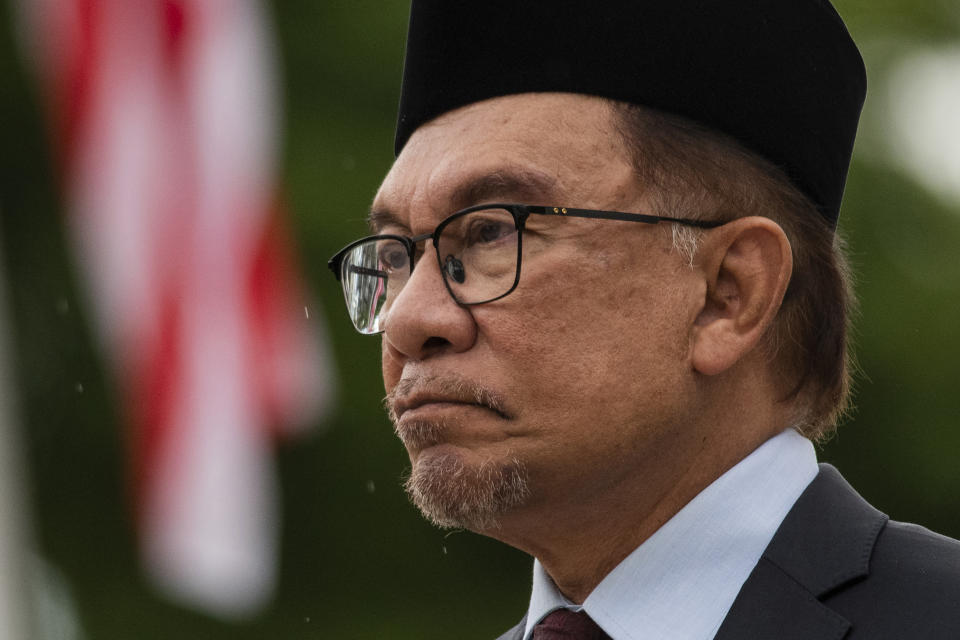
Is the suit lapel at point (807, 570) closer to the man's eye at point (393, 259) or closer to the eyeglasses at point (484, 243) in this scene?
the eyeglasses at point (484, 243)

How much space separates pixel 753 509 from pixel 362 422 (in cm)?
527

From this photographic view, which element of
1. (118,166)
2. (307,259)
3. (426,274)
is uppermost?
(426,274)

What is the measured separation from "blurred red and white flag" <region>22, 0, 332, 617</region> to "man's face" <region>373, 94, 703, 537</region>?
149 inches

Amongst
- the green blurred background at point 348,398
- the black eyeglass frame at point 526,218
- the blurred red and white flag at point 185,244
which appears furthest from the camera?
the green blurred background at point 348,398

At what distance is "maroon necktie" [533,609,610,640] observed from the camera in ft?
10.0

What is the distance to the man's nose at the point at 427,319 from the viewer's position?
301 cm

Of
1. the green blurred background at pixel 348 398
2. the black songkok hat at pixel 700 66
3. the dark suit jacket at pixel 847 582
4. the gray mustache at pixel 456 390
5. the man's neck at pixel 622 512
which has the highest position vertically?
the black songkok hat at pixel 700 66

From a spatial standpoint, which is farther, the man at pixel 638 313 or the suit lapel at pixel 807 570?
the man at pixel 638 313

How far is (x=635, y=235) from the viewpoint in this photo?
3.07 metres

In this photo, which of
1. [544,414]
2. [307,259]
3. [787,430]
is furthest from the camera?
[307,259]

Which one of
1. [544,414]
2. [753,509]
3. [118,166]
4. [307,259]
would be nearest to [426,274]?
[544,414]

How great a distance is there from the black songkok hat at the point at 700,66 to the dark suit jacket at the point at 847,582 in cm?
82

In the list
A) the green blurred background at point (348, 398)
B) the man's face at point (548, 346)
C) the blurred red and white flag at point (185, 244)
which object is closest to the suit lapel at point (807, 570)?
the man's face at point (548, 346)

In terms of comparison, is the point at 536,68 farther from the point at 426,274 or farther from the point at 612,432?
the point at 612,432
